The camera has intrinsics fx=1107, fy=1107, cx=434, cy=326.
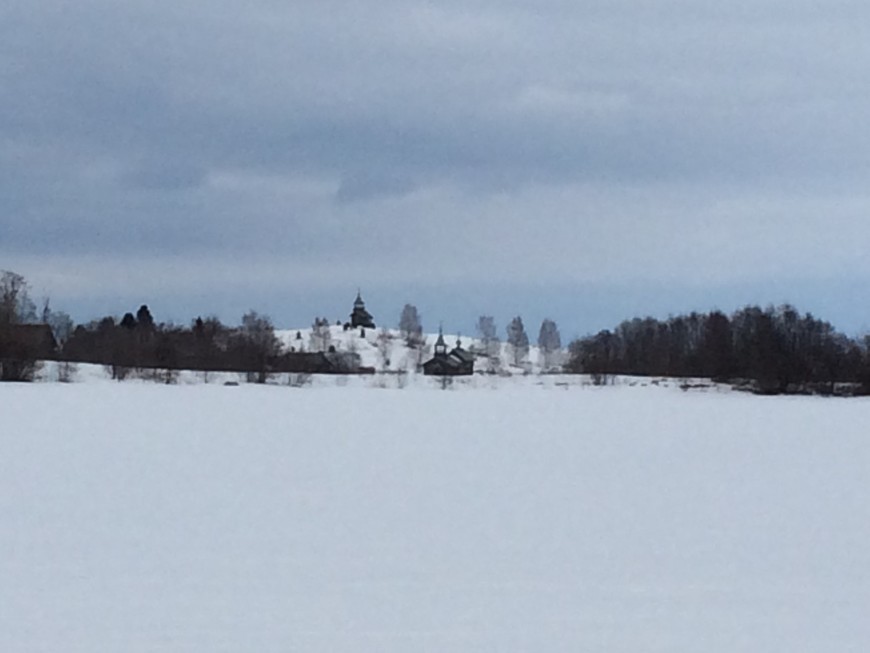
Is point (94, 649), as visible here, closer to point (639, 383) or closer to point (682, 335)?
point (639, 383)

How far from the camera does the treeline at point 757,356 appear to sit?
4672 cm

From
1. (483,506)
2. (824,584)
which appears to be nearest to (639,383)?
(483,506)

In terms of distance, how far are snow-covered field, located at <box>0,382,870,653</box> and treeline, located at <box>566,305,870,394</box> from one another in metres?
27.3

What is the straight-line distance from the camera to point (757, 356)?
47562mm

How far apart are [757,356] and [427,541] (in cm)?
4063

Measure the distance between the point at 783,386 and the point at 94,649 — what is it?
4340cm

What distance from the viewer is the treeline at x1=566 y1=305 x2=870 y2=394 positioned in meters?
46.7

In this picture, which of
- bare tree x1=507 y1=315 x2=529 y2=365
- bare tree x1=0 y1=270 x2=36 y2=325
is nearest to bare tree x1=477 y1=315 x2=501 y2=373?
bare tree x1=507 y1=315 x2=529 y2=365

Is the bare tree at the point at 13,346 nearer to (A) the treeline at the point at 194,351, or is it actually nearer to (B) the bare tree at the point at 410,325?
(A) the treeline at the point at 194,351

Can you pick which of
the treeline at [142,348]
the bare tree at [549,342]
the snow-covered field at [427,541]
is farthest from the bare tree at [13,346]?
the bare tree at [549,342]

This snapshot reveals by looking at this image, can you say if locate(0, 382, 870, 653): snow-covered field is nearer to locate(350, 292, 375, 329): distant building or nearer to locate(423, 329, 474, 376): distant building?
locate(423, 329, 474, 376): distant building

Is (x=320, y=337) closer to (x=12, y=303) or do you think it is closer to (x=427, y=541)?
(x=12, y=303)

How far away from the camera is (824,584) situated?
7.75 m

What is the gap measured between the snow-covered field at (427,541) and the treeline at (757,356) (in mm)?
27314
